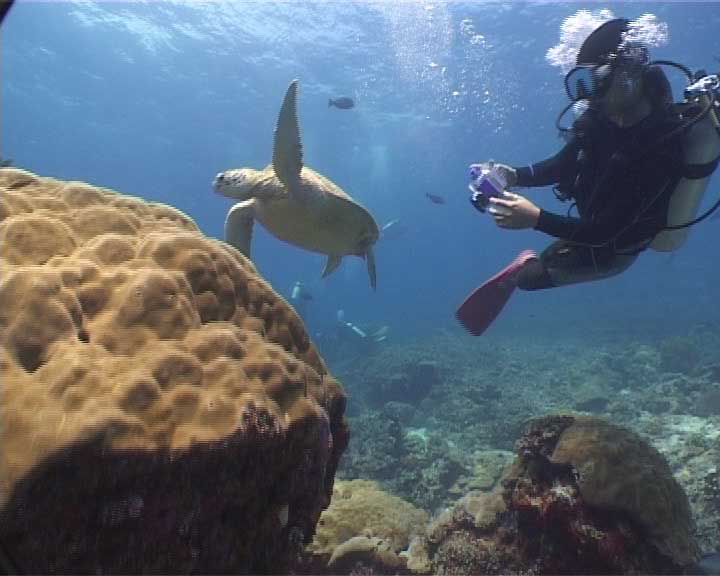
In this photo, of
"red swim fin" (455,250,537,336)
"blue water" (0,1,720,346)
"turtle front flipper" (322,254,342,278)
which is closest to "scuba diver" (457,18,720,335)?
"red swim fin" (455,250,537,336)

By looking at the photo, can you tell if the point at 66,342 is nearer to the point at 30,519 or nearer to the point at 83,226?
the point at 30,519

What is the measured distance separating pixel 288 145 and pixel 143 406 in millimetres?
3670

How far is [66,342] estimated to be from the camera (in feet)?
7.04

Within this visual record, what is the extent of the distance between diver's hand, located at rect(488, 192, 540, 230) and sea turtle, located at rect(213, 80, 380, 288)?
2241 mm

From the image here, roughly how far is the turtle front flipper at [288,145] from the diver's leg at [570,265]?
306 cm

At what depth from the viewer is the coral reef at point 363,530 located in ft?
14.0

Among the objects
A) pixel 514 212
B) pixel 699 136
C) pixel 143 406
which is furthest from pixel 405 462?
pixel 143 406

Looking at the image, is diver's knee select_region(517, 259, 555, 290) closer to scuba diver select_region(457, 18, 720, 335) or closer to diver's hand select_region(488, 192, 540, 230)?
scuba diver select_region(457, 18, 720, 335)

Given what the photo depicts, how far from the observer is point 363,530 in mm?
5148

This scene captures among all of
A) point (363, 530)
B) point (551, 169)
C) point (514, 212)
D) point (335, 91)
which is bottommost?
point (363, 530)

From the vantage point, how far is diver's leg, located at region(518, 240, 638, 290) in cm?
521

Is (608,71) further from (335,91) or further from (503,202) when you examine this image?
(335,91)

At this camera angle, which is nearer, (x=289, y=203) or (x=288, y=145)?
(x=288, y=145)

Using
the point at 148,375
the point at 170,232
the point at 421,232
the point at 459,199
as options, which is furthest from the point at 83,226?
the point at 421,232
